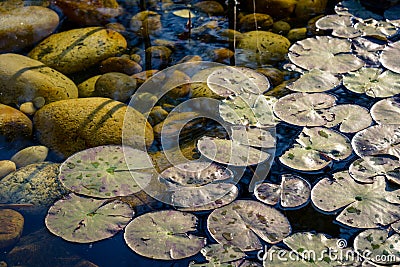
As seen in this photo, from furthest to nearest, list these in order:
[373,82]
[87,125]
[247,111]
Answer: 1. [373,82]
2. [247,111]
3. [87,125]

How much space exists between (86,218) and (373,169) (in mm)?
1500

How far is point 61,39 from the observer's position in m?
3.94

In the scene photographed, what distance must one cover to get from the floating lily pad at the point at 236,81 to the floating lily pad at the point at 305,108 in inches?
8.8

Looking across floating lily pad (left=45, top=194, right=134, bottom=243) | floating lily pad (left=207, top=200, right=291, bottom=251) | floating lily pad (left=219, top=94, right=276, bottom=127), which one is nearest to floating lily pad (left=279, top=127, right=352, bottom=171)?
floating lily pad (left=219, top=94, right=276, bottom=127)

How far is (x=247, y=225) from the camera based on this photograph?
246 centimetres

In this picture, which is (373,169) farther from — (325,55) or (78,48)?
(78,48)

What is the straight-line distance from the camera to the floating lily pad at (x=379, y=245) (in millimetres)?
2256

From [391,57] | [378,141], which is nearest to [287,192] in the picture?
[378,141]

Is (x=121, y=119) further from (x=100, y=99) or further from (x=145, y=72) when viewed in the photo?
(x=145, y=72)

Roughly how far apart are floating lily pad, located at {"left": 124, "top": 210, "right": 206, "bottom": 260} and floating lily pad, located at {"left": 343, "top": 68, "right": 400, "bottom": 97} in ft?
4.96

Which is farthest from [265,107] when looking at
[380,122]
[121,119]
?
[121,119]

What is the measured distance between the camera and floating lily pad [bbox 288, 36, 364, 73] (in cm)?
355

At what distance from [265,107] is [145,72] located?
0.95 meters

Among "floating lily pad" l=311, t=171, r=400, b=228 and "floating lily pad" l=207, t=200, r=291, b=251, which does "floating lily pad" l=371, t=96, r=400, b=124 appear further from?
"floating lily pad" l=207, t=200, r=291, b=251
